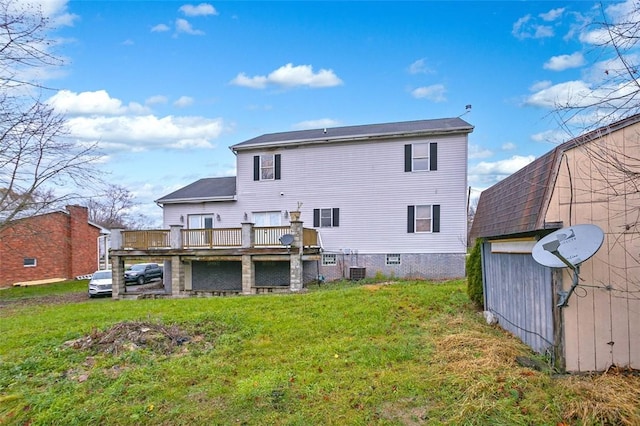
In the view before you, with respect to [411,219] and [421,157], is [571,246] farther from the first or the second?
[421,157]

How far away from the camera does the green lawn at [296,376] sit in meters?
4.00

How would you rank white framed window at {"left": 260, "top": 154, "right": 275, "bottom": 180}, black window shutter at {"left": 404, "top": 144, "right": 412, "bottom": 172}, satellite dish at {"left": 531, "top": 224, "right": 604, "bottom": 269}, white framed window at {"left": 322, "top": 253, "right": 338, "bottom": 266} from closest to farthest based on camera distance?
satellite dish at {"left": 531, "top": 224, "right": 604, "bottom": 269} < black window shutter at {"left": 404, "top": 144, "right": 412, "bottom": 172} < white framed window at {"left": 322, "top": 253, "right": 338, "bottom": 266} < white framed window at {"left": 260, "top": 154, "right": 275, "bottom": 180}

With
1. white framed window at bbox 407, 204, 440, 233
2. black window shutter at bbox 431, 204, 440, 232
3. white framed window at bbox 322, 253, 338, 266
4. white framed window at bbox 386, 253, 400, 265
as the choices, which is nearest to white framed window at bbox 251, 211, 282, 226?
white framed window at bbox 322, 253, 338, 266

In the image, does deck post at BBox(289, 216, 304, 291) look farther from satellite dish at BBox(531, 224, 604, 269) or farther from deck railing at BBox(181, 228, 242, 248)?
satellite dish at BBox(531, 224, 604, 269)

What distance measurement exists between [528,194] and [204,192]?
17204 mm

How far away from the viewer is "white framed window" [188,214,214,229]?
63.4 feet

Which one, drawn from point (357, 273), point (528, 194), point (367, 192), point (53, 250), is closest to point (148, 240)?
point (357, 273)

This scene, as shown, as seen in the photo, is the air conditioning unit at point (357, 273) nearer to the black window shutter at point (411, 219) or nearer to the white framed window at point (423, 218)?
the black window shutter at point (411, 219)

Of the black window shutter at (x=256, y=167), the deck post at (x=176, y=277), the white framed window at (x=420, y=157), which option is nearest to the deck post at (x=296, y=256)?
the black window shutter at (x=256, y=167)

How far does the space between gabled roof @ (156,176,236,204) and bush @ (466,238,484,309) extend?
12.7 meters

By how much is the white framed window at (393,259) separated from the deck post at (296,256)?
169 inches

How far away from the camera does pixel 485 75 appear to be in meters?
11.3

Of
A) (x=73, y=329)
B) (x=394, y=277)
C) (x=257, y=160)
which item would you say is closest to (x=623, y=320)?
(x=73, y=329)

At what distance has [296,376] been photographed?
5.13 m
